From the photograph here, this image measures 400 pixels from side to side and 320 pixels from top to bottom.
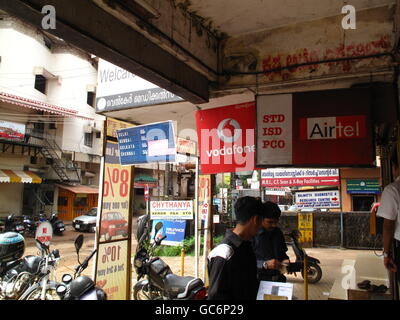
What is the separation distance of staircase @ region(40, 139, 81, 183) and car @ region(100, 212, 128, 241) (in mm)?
19714

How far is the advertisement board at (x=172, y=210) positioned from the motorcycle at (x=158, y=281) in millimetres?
1297

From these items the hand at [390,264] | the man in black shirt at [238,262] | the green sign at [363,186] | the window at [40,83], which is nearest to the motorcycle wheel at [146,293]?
the man in black shirt at [238,262]

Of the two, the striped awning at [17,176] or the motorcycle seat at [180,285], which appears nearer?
the motorcycle seat at [180,285]

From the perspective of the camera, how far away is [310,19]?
10.0ft

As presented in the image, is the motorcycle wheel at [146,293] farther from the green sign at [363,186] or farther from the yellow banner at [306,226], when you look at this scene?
the green sign at [363,186]

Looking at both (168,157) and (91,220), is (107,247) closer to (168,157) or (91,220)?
(168,157)

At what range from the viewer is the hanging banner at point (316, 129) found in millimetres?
2934

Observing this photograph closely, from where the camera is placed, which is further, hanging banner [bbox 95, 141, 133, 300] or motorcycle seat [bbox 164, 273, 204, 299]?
hanging banner [bbox 95, 141, 133, 300]

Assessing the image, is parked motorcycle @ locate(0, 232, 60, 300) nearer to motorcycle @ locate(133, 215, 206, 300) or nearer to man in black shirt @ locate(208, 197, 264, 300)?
motorcycle @ locate(133, 215, 206, 300)

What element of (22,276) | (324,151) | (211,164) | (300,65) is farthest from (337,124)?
(22,276)

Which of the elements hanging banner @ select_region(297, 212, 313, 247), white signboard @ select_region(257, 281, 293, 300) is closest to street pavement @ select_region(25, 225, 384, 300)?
hanging banner @ select_region(297, 212, 313, 247)

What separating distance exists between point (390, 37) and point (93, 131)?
26.6 m

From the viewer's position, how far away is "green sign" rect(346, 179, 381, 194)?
14247mm

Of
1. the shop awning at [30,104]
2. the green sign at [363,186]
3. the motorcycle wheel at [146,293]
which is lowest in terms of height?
the motorcycle wheel at [146,293]
